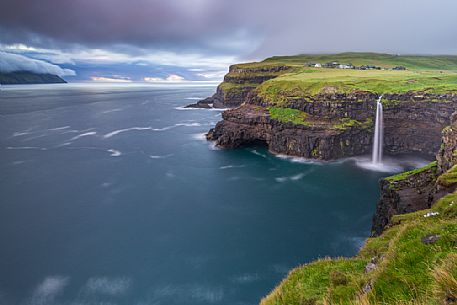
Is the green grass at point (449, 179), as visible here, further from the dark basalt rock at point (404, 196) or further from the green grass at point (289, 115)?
the green grass at point (289, 115)

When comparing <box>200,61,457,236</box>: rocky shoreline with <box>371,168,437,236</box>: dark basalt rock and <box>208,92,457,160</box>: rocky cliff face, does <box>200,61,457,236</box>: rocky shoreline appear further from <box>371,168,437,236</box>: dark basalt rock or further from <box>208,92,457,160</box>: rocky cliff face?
<box>371,168,437,236</box>: dark basalt rock

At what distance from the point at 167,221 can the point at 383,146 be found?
75425 mm

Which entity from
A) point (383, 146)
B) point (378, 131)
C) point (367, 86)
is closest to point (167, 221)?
point (378, 131)

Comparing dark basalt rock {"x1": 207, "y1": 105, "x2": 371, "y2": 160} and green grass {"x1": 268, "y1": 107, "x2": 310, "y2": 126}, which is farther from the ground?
green grass {"x1": 268, "y1": 107, "x2": 310, "y2": 126}

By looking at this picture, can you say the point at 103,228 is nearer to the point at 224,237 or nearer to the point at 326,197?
the point at 224,237

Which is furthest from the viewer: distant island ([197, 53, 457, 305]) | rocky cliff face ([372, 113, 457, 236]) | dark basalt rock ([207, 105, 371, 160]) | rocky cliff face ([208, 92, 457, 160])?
dark basalt rock ([207, 105, 371, 160])

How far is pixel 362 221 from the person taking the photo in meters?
57.5

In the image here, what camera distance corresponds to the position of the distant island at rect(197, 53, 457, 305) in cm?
1228

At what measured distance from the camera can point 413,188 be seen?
43406 millimetres

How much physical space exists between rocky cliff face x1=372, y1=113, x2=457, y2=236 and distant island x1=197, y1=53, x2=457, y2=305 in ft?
0.44

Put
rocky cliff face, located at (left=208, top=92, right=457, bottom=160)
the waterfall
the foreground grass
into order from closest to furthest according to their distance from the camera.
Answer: the foreground grass, rocky cliff face, located at (left=208, top=92, right=457, bottom=160), the waterfall

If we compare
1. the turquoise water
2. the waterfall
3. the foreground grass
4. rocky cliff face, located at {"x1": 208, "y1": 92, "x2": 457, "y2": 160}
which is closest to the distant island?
the foreground grass

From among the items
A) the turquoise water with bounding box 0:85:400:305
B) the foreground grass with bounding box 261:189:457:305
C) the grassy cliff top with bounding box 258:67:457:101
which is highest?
the foreground grass with bounding box 261:189:457:305

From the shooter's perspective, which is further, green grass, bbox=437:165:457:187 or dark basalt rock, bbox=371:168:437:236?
dark basalt rock, bbox=371:168:437:236
